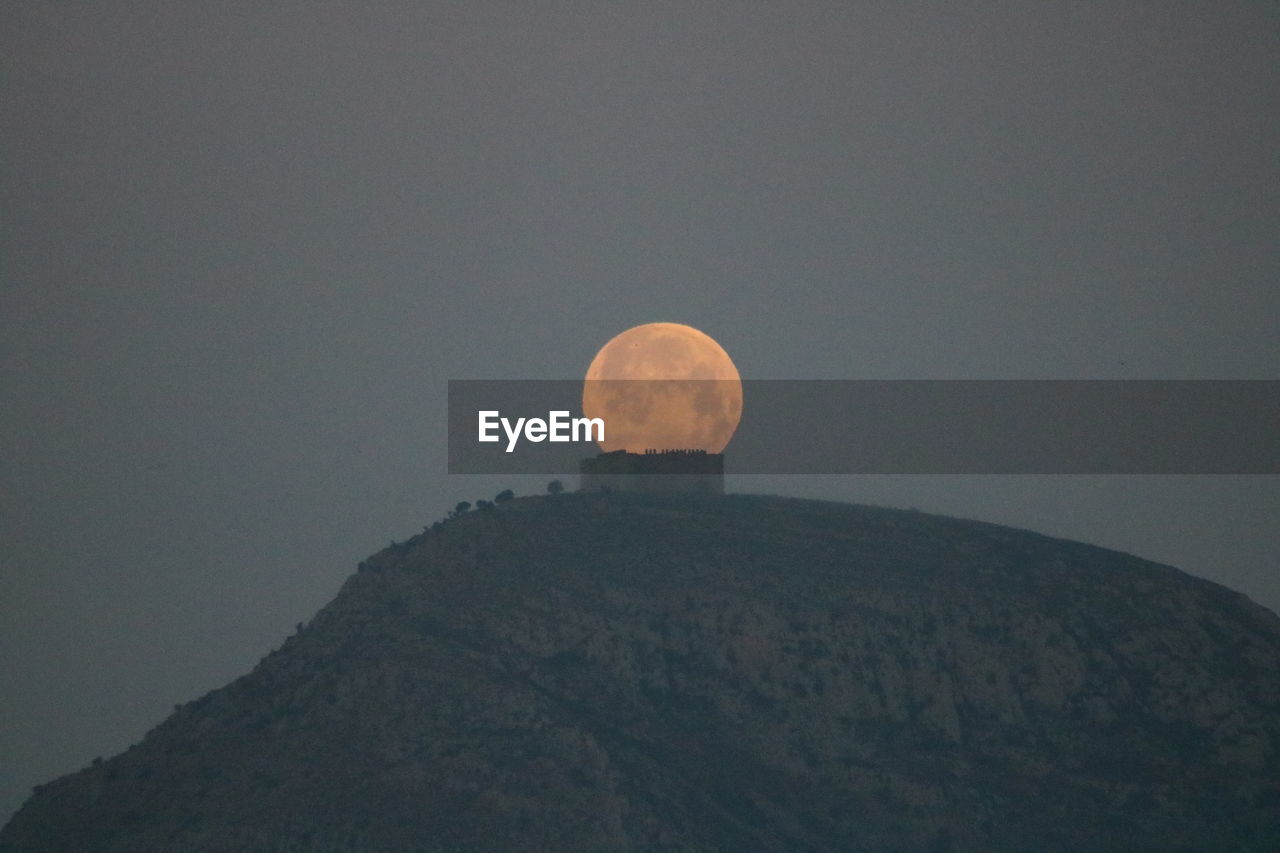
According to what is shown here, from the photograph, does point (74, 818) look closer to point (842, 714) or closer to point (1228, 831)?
point (842, 714)

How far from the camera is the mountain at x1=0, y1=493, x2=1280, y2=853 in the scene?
399 feet

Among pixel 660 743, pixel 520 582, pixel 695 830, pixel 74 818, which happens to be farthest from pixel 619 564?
pixel 74 818

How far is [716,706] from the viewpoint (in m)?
134

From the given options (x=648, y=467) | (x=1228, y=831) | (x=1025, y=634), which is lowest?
(x=1228, y=831)

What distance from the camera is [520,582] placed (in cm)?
13925

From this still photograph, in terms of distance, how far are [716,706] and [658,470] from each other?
21.6 m

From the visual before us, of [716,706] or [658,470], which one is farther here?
[658,470]

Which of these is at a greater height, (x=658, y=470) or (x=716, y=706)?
(x=658, y=470)

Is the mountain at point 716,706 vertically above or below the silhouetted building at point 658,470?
below

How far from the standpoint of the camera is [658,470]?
14900 centimetres

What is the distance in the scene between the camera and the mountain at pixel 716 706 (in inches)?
4788

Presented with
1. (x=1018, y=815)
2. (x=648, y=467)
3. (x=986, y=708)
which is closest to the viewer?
(x=1018, y=815)

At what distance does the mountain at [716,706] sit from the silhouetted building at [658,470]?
1350 mm

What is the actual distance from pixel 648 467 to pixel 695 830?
34.7 meters
